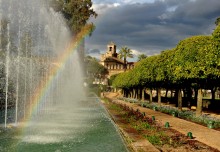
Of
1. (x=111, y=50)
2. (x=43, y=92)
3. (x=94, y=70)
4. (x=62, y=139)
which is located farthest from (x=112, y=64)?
(x=62, y=139)

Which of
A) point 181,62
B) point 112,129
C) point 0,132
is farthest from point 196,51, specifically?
point 0,132

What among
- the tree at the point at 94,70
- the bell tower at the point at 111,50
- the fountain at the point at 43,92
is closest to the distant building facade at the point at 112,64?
the bell tower at the point at 111,50

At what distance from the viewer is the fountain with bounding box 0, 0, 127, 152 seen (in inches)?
503

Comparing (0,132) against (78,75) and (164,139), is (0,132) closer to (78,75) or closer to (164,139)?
(164,139)

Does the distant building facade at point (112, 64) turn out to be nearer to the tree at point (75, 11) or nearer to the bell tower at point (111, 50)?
the bell tower at point (111, 50)

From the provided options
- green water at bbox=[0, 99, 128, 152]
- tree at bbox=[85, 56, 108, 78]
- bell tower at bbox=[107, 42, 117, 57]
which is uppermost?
bell tower at bbox=[107, 42, 117, 57]

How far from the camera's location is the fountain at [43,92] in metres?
12.8

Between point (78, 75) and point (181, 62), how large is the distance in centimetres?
2169

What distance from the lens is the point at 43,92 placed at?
37.8 metres

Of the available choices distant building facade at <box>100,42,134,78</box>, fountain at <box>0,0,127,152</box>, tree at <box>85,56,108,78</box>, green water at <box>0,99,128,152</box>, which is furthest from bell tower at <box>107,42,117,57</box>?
green water at <box>0,99,128,152</box>

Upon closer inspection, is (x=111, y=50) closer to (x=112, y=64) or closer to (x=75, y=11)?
(x=112, y=64)

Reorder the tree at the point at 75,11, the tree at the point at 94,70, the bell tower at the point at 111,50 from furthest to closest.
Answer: the bell tower at the point at 111,50
the tree at the point at 94,70
the tree at the point at 75,11

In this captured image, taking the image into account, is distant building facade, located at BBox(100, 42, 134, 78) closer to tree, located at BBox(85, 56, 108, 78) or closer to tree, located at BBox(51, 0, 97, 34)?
tree, located at BBox(85, 56, 108, 78)

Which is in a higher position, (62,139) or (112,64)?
(112,64)
